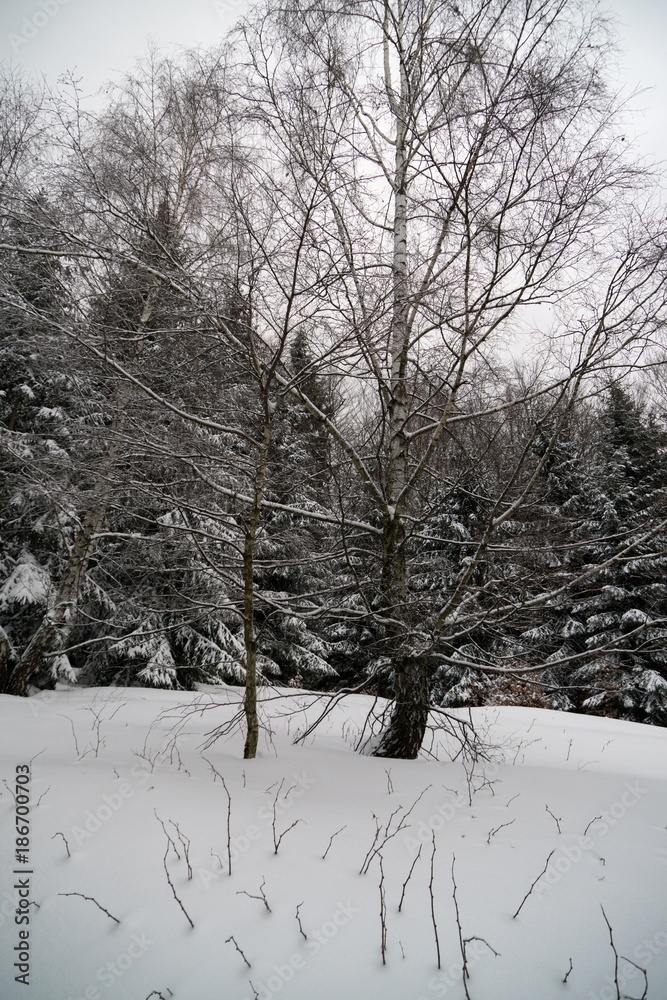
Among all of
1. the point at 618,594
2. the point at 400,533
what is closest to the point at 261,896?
the point at 400,533

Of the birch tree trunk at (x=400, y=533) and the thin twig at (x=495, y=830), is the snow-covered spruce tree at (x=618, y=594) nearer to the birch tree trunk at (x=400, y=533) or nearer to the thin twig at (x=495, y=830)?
the birch tree trunk at (x=400, y=533)

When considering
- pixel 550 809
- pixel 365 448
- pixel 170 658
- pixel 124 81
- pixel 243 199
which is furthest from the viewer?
pixel 170 658

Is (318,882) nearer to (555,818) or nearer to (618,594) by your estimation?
(555,818)

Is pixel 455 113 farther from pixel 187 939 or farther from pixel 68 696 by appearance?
pixel 68 696

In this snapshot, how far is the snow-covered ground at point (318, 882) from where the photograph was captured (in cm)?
164

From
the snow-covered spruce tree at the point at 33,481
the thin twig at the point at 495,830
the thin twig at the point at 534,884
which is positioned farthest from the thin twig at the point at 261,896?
the snow-covered spruce tree at the point at 33,481

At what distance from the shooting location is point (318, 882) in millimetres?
2047

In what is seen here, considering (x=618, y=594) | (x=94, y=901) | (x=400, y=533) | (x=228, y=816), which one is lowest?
(x=94, y=901)

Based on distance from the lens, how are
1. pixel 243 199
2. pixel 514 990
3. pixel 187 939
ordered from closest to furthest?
1. pixel 514 990
2. pixel 187 939
3. pixel 243 199

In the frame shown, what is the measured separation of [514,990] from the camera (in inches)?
62.8

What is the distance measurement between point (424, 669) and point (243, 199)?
3678 millimetres

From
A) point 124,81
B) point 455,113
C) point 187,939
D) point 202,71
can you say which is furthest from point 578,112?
point 187,939

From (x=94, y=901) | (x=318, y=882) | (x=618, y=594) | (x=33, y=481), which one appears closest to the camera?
(x=94, y=901)

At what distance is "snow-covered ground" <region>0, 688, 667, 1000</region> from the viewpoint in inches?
64.5
